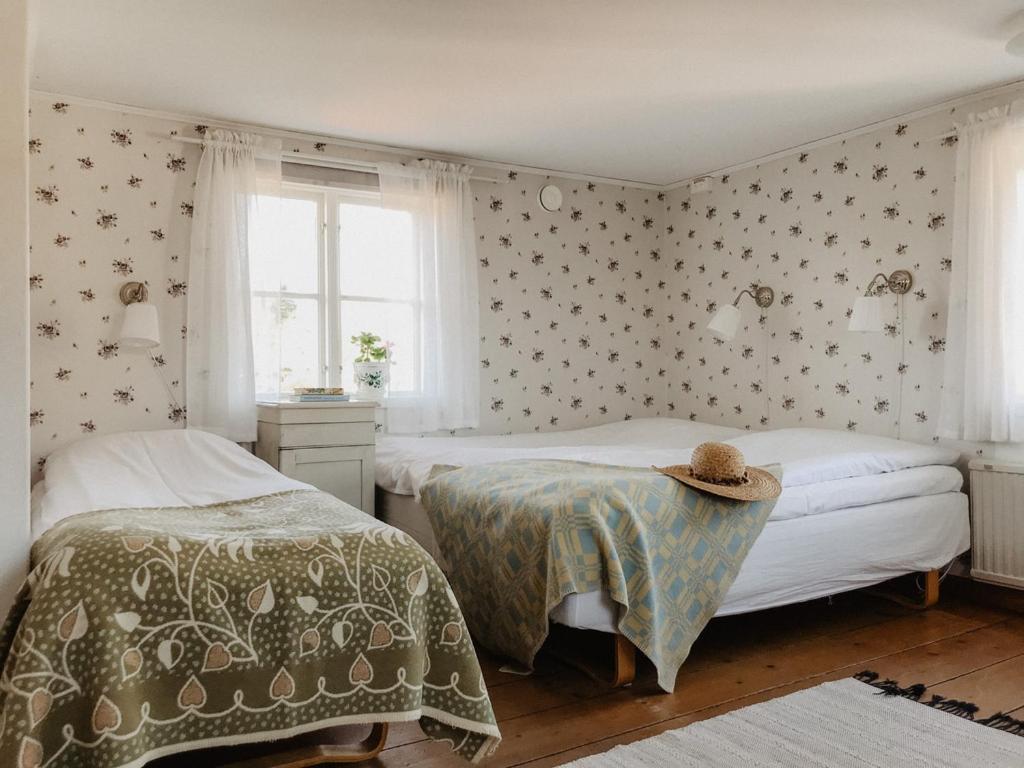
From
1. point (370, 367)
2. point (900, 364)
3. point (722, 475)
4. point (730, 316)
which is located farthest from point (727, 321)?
point (370, 367)

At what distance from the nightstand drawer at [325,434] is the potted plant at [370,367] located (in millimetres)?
416

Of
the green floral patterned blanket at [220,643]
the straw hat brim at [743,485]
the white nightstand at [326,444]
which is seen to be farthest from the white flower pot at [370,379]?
the green floral patterned blanket at [220,643]

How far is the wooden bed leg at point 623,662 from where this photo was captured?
243cm

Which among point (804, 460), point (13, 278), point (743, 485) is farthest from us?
point (804, 460)

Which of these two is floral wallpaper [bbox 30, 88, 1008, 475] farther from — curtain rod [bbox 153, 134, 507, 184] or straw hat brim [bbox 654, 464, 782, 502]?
straw hat brim [bbox 654, 464, 782, 502]

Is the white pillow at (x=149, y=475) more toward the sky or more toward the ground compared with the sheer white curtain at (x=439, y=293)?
more toward the ground

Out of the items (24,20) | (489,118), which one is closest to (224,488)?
Result: (24,20)

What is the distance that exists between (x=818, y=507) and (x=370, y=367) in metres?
2.25

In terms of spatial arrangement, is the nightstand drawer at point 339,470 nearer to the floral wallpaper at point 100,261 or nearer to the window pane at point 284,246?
the floral wallpaper at point 100,261

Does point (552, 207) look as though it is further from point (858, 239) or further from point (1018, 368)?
point (1018, 368)

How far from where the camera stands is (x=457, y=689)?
186 centimetres

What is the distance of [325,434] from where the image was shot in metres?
3.50

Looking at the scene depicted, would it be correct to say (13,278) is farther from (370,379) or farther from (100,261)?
(370,379)

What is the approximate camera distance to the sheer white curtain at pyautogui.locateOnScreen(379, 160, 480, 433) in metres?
4.12
